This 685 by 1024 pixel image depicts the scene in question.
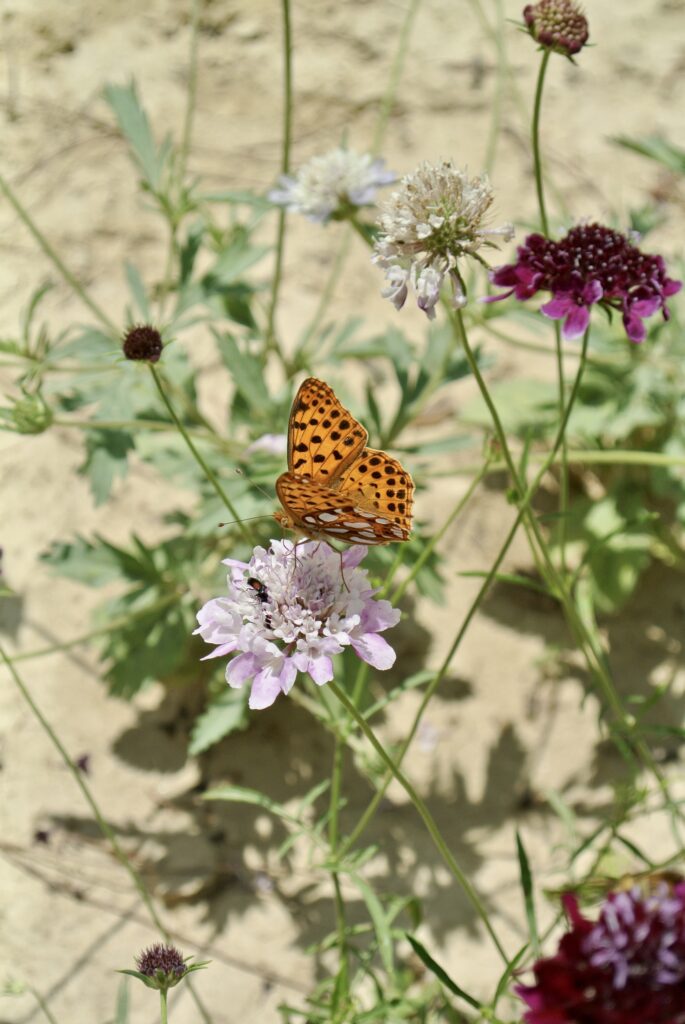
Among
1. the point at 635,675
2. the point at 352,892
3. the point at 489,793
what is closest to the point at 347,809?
the point at 352,892

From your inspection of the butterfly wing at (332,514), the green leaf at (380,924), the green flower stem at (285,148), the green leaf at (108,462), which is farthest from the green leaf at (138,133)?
the green leaf at (380,924)

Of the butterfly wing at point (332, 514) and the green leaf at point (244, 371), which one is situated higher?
the green leaf at point (244, 371)

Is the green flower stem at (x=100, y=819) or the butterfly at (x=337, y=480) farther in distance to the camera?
the green flower stem at (x=100, y=819)

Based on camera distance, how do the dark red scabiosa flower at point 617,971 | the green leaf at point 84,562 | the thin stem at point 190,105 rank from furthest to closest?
the thin stem at point 190,105 < the green leaf at point 84,562 < the dark red scabiosa flower at point 617,971

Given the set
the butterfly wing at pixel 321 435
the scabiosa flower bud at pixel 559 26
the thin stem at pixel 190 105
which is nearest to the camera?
the butterfly wing at pixel 321 435

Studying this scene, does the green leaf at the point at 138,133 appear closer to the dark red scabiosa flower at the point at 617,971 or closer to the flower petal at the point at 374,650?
the flower petal at the point at 374,650

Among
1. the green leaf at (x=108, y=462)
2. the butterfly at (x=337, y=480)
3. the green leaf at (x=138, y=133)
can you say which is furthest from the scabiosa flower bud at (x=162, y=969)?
the green leaf at (x=138, y=133)

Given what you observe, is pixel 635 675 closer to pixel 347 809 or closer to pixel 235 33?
pixel 347 809

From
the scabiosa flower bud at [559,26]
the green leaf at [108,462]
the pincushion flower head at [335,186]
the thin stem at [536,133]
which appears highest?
the pincushion flower head at [335,186]
